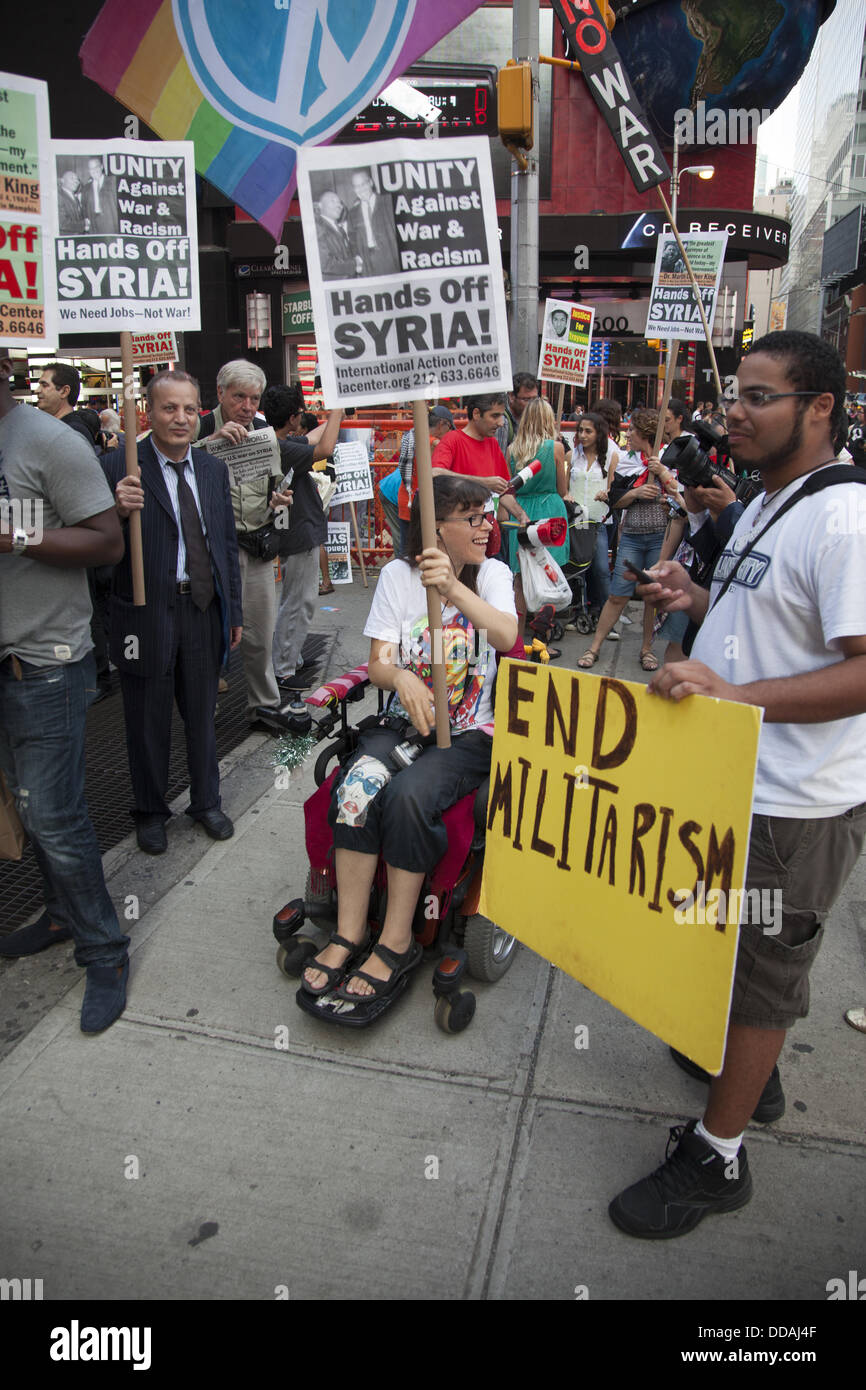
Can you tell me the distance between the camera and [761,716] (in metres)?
1.98

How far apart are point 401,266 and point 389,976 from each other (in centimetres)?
216

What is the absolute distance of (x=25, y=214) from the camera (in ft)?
9.75

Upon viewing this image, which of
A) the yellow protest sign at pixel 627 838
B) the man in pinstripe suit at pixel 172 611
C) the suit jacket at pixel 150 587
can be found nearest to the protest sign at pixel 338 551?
the man in pinstripe suit at pixel 172 611

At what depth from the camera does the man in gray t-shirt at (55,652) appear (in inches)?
110

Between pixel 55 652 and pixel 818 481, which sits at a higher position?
pixel 818 481

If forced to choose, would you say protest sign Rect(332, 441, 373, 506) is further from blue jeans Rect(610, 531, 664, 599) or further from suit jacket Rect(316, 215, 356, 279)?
suit jacket Rect(316, 215, 356, 279)

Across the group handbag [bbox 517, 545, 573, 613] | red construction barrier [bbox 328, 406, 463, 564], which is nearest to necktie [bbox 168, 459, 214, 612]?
handbag [bbox 517, 545, 573, 613]

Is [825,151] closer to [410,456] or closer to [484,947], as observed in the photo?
[410,456]

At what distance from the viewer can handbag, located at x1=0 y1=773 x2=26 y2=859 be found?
304 centimetres

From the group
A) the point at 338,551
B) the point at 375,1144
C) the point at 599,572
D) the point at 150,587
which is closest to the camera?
A: the point at 375,1144

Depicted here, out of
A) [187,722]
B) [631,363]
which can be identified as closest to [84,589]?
[187,722]

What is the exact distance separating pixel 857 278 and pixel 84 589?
72.8 m

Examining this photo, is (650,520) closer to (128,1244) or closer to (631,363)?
(128,1244)

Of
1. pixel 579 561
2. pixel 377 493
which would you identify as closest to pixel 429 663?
pixel 579 561
